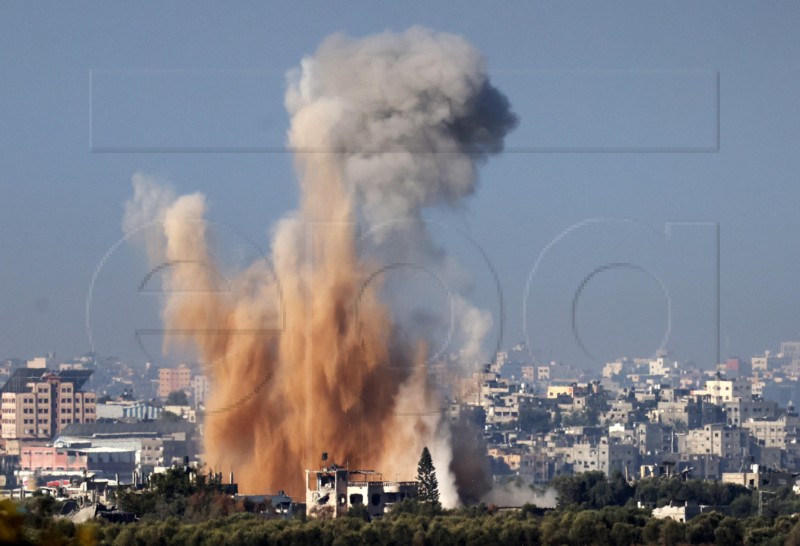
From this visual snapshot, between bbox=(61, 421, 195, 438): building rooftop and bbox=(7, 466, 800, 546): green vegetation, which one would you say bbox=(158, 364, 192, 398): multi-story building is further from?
bbox=(7, 466, 800, 546): green vegetation

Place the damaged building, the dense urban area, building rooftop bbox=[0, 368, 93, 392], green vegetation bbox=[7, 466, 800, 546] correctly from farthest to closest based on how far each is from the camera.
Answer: building rooftop bbox=[0, 368, 93, 392] < the damaged building < the dense urban area < green vegetation bbox=[7, 466, 800, 546]

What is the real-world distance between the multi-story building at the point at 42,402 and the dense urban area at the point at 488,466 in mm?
93

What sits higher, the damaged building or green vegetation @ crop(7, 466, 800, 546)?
the damaged building

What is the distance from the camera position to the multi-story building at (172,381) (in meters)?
72.9

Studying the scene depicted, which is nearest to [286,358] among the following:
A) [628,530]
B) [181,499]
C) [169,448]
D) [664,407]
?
[181,499]

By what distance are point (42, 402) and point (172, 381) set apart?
28.1 meters

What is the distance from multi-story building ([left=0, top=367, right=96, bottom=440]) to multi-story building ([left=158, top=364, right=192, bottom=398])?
48.4ft

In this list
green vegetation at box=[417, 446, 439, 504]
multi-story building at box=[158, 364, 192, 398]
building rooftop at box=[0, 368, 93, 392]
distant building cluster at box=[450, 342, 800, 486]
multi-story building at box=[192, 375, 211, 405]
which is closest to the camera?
green vegetation at box=[417, 446, 439, 504]

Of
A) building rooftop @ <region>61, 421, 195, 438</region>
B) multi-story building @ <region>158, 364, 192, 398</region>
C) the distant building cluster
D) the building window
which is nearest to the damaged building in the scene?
the building window

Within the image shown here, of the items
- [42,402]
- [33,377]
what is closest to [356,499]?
[33,377]

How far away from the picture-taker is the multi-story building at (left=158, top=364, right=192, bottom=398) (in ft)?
239

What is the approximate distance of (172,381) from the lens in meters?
81.6

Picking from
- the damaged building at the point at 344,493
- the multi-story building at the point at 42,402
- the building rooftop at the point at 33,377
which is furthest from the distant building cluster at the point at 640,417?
the damaged building at the point at 344,493

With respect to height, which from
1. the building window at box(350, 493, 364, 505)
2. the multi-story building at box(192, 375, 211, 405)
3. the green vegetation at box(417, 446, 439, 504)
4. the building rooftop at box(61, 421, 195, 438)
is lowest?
the building window at box(350, 493, 364, 505)
